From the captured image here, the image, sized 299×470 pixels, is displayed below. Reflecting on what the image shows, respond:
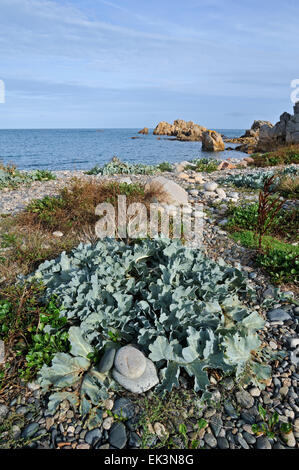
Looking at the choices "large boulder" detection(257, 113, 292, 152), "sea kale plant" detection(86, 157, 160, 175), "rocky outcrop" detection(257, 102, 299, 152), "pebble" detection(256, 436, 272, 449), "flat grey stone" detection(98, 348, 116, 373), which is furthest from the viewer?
"large boulder" detection(257, 113, 292, 152)

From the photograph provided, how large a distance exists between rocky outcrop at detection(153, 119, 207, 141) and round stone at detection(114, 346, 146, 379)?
50.0 m

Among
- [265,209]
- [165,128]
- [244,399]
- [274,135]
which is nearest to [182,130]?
[165,128]

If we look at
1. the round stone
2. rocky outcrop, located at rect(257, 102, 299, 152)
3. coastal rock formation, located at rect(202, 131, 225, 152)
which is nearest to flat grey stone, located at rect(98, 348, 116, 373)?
the round stone

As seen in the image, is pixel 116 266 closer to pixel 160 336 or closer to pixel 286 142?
pixel 160 336

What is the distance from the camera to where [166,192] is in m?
6.64

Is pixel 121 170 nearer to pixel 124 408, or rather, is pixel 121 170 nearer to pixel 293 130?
pixel 124 408

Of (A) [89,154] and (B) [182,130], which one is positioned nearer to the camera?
(A) [89,154]

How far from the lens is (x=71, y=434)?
81.4 inches

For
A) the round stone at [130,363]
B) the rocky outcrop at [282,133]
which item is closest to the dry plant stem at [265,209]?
the round stone at [130,363]

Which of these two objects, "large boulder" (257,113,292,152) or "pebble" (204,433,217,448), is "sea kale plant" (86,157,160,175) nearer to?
"pebble" (204,433,217,448)

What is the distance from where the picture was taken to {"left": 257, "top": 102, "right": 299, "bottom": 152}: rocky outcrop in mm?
23828

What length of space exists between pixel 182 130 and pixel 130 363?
211 ft
